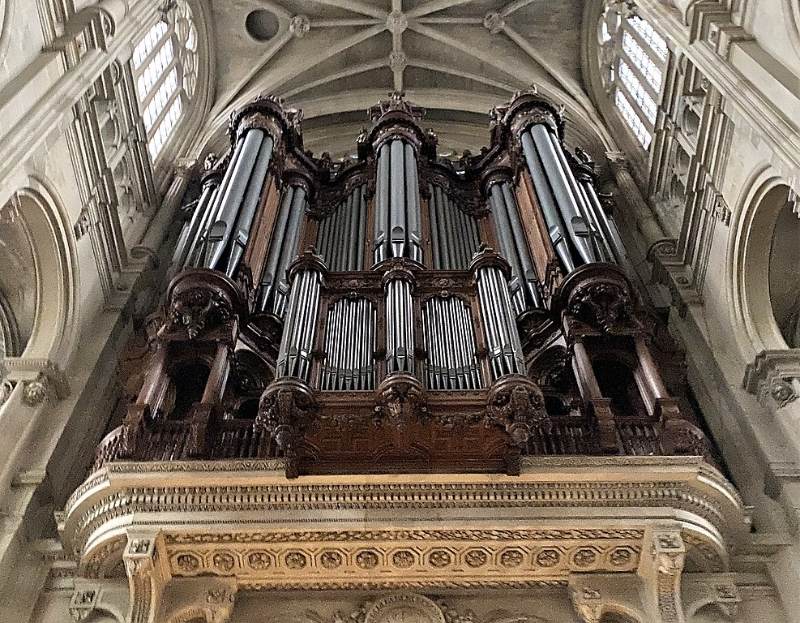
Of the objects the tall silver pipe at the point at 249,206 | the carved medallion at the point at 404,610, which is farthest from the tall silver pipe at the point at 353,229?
the carved medallion at the point at 404,610

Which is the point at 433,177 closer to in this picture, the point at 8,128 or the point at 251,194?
the point at 251,194

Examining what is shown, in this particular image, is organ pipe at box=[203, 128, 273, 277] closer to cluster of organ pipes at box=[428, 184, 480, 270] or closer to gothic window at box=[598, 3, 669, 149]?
cluster of organ pipes at box=[428, 184, 480, 270]

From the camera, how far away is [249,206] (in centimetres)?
1260

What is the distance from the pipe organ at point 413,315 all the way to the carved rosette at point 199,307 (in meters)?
0.02

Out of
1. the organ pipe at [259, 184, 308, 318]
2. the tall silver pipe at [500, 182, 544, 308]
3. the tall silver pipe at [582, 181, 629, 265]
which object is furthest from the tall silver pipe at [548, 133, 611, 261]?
the organ pipe at [259, 184, 308, 318]

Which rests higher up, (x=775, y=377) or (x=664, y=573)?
(x=775, y=377)

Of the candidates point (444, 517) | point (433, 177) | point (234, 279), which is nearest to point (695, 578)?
point (444, 517)

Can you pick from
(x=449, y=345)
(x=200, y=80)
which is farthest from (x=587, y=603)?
(x=200, y=80)

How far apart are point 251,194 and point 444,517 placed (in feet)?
21.9

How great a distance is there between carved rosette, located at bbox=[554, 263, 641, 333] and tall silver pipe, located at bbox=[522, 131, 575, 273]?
1.77 feet

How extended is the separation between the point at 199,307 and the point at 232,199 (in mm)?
3157

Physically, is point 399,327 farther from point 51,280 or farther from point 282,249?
point 282,249

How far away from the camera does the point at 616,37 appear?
1767cm

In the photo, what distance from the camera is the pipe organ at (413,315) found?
7.64m
